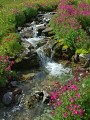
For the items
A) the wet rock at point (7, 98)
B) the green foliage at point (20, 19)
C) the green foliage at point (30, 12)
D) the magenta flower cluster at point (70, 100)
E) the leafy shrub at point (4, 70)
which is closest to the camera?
the magenta flower cluster at point (70, 100)

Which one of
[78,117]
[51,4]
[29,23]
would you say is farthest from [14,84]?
[51,4]

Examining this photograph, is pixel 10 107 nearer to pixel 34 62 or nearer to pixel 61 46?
pixel 34 62

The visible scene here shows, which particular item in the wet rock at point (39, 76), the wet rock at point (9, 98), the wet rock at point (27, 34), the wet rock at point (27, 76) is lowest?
the wet rock at point (39, 76)

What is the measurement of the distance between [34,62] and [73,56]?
243 cm

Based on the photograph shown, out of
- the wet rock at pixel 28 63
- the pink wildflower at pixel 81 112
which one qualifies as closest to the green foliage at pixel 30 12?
the wet rock at pixel 28 63

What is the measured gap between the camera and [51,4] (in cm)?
3566

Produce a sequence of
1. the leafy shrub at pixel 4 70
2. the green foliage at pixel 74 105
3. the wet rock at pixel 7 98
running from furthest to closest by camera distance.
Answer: the leafy shrub at pixel 4 70 → the wet rock at pixel 7 98 → the green foliage at pixel 74 105

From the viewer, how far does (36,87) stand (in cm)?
1568

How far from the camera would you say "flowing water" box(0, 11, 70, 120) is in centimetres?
1320

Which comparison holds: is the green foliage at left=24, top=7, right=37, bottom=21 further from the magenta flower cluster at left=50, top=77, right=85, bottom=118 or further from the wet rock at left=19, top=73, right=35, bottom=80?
the magenta flower cluster at left=50, top=77, right=85, bottom=118

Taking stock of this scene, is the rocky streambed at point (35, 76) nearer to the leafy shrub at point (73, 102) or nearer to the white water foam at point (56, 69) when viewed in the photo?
the white water foam at point (56, 69)

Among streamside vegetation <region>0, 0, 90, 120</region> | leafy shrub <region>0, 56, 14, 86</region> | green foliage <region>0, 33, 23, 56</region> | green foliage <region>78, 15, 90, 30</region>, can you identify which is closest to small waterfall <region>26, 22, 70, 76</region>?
streamside vegetation <region>0, 0, 90, 120</region>

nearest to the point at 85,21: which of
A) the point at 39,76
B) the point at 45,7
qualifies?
the point at 39,76

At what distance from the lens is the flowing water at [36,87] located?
43.3 feet
